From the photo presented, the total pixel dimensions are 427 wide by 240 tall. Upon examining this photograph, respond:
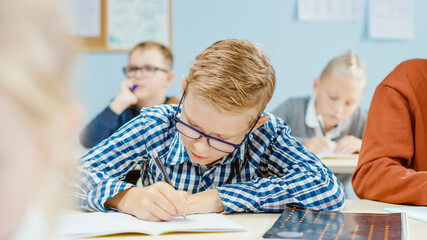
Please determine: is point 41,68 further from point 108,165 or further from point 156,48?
point 156,48

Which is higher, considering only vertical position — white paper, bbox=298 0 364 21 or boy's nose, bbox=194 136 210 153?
white paper, bbox=298 0 364 21

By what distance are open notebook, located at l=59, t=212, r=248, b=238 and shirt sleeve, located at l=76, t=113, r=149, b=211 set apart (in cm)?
7

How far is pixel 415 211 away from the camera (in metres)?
1.14

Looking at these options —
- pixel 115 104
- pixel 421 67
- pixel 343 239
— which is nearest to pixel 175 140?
pixel 343 239

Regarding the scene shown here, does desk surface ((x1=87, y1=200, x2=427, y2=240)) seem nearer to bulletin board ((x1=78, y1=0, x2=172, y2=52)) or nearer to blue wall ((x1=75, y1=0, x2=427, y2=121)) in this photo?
blue wall ((x1=75, y1=0, x2=427, y2=121))

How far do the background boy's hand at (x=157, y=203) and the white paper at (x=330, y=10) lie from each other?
2694 millimetres

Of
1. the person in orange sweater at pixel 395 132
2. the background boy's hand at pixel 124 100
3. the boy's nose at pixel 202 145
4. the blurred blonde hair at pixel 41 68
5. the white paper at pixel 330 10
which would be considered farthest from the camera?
the white paper at pixel 330 10

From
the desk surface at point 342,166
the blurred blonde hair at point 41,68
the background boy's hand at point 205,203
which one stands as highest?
the blurred blonde hair at point 41,68

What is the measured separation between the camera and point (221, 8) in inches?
139

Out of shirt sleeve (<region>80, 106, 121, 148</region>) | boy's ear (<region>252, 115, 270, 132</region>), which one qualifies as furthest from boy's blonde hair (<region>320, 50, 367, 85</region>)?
boy's ear (<region>252, 115, 270, 132</region>)

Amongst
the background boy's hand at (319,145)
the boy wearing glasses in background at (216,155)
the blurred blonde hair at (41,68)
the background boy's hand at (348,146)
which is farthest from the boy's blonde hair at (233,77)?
the background boy's hand at (348,146)

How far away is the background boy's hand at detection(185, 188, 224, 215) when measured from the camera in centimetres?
107

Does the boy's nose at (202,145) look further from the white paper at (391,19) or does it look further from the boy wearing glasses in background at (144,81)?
the white paper at (391,19)

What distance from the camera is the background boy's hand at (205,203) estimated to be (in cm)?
107
